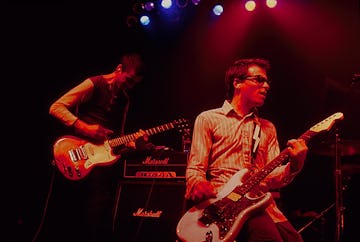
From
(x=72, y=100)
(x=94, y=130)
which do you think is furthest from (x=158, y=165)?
(x=72, y=100)

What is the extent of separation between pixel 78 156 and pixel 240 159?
→ 1.96 meters

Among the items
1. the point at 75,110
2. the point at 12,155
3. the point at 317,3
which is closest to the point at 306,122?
the point at 317,3

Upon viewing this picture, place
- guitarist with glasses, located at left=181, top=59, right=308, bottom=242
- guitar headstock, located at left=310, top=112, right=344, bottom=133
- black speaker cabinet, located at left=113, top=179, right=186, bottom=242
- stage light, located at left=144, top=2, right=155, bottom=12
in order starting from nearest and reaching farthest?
guitarist with glasses, located at left=181, top=59, right=308, bottom=242 → guitar headstock, located at left=310, top=112, right=344, bottom=133 → black speaker cabinet, located at left=113, top=179, right=186, bottom=242 → stage light, located at left=144, top=2, right=155, bottom=12

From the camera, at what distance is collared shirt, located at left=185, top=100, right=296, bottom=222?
2990 mm

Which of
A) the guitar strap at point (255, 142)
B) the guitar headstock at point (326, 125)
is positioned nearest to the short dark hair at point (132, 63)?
the guitar strap at point (255, 142)

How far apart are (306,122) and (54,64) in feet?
11.3

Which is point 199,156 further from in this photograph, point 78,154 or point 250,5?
point 250,5

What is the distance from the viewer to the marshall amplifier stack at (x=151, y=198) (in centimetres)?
401

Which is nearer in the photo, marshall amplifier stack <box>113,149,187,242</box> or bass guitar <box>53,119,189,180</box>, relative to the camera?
marshall amplifier stack <box>113,149,187,242</box>

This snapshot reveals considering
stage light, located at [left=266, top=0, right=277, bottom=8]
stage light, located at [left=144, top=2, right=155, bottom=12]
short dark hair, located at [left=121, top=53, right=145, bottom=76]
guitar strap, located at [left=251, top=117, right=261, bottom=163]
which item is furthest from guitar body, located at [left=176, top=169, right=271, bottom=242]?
stage light, located at [left=144, top=2, right=155, bottom=12]

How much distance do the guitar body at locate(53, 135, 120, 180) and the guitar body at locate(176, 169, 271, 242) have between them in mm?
1788

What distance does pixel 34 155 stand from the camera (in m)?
5.45

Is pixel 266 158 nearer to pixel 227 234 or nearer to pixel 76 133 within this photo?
pixel 227 234

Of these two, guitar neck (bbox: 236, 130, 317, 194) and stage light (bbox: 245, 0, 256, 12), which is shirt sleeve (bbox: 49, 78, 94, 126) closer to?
stage light (bbox: 245, 0, 256, 12)
